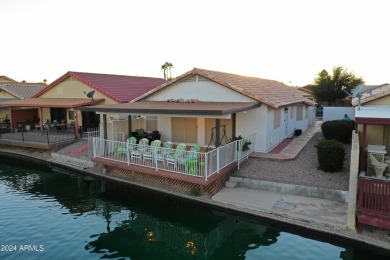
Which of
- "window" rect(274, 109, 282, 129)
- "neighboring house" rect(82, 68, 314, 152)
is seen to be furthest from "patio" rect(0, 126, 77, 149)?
"window" rect(274, 109, 282, 129)

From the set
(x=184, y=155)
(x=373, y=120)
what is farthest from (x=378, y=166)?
(x=184, y=155)

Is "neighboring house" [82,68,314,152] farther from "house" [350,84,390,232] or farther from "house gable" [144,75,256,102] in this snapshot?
"house" [350,84,390,232]

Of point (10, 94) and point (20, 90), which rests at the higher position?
point (20, 90)

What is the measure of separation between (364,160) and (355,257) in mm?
4344

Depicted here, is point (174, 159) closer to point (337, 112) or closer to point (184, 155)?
point (184, 155)

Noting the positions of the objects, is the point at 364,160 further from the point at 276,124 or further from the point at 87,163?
the point at 87,163

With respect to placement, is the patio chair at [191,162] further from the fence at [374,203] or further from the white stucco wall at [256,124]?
the fence at [374,203]

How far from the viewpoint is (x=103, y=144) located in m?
14.5

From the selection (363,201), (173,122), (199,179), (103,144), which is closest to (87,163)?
(103,144)

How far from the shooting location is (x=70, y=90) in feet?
81.5

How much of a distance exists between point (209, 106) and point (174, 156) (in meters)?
3.24

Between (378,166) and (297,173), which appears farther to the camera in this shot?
(297,173)

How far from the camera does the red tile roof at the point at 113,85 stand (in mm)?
22469

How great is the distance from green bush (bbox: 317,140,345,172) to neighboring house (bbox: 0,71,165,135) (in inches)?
577
